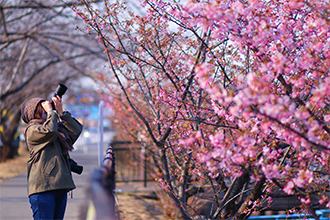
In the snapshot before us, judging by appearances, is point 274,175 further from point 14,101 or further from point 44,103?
point 14,101

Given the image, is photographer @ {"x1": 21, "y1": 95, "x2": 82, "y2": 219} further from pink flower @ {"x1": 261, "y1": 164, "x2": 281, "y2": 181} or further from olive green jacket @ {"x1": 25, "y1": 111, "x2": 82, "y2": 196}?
pink flower @ {"x1": 261, "y1": 164, "x2": 281, "y2": 181}

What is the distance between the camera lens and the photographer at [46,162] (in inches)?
Answer: 110

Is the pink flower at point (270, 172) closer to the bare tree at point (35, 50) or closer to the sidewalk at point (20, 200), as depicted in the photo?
the sidewalk at point (20, 200)

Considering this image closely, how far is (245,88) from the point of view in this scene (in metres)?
2.07

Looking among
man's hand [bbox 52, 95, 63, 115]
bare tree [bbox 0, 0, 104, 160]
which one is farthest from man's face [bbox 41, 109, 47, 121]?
bare tree [bbox 0, 0, 104, 160]

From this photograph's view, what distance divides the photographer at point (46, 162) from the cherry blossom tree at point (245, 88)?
1.04 metres

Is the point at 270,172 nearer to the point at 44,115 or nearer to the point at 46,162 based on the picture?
the point at 46,162

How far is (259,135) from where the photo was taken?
2.61m

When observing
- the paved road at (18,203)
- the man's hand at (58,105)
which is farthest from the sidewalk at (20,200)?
the man's hand at (58,105)

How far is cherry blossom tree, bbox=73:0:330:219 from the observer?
79.5 inches

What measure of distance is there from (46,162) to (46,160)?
19 millimetres

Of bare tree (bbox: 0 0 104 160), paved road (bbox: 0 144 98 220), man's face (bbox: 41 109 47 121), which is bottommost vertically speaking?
paved road (bbox: 0 144 98 220)

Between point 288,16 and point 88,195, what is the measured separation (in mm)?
2316

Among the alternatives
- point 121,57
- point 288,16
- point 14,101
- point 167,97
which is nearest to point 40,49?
point 14,101
